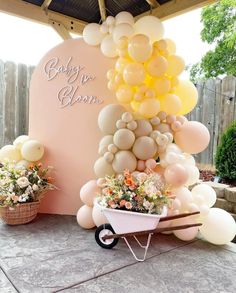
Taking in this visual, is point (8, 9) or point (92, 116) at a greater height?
point (8, 9)

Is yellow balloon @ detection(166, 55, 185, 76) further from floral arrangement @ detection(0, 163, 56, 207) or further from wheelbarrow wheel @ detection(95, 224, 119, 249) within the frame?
floral arrangement @ detection(0, 163, 56, 207)

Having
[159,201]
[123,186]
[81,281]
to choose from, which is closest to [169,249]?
[159,201]

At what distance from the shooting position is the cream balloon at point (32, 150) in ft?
8.62

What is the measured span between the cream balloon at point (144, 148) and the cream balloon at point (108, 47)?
877mm

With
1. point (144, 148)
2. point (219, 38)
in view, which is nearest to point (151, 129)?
point (144, 148)

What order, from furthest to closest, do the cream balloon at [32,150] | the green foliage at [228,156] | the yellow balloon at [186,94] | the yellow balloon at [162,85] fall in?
the green foliage at [228,156] → the cream balloon at [32,150] → the yellow balloon at [186,94] → the yellow balloon at [162,85]

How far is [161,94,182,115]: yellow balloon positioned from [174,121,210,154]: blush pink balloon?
172 millimetres

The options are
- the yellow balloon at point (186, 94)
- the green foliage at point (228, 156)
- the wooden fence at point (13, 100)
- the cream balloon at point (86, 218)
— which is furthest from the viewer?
the wooden fence at point (13, 100)

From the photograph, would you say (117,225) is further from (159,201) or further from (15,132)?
(15,132)

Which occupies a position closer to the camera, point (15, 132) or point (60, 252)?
point (60, 252)

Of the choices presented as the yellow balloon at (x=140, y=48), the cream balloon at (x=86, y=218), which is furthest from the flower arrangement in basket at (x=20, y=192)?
the yellow balloon at (x=140, y=48)

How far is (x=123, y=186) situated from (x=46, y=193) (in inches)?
46.5

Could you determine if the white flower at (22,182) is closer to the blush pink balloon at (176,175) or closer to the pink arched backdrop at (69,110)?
the pink arched backdrop at (69,110)

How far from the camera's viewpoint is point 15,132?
3521 mm
